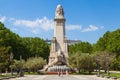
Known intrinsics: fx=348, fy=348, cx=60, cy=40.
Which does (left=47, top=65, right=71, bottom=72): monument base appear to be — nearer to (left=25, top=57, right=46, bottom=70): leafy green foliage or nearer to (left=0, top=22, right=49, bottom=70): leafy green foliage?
(left=25, top=57, right=46, bottom=70): leafy green foliage

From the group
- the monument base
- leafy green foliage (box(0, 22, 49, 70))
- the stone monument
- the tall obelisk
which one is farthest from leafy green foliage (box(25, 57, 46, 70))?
the tall obelisk

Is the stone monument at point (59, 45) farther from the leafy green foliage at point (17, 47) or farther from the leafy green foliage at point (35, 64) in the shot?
the leafy green foliage at point (17, 47)

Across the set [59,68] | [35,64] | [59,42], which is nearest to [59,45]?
[59,42]

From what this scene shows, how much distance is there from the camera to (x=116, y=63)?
9862 cm

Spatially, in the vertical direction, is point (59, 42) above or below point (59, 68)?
above

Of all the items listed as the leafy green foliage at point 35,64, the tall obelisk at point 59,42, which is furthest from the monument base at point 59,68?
the tall obelisk at point 59,42

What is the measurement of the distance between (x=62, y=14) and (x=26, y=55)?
828 inches

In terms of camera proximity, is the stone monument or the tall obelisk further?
the tall obelisk

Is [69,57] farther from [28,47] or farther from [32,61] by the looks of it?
[28,47]

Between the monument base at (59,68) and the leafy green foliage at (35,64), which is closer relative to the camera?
the leafy green foliage at (35,64)

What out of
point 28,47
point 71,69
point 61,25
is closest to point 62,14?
point 61,25

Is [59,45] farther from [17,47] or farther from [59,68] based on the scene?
[17,47]

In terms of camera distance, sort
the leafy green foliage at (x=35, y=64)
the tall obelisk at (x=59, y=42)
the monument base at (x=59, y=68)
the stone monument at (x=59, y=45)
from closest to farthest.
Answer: the leafy green foliage at (x=35, y=64) → the monument base at (x=59, y=68) → the stone monument at (x=59, y=45) → the tall obelisk at (x=59, y=42)

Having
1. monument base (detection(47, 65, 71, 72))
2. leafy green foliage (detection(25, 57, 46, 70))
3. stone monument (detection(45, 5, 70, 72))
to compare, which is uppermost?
stone monument (detection(45, 5, 70, 72))
